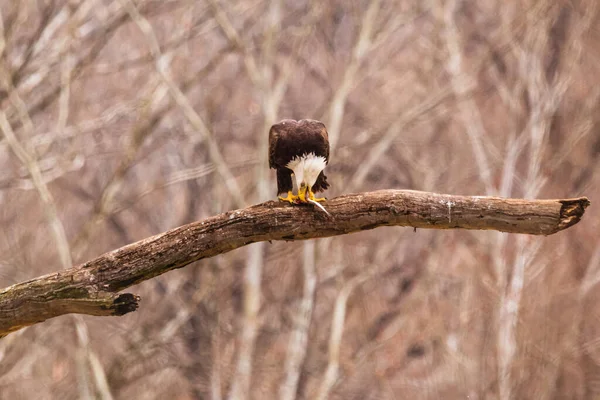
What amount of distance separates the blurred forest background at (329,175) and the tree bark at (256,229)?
12.7 ft

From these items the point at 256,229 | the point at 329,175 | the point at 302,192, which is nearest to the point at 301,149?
the point at 302,192

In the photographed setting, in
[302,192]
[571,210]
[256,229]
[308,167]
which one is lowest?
[571,210]

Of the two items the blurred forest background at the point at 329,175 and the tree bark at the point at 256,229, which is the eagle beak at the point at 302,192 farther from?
the blurred forest background at the point at 329,175

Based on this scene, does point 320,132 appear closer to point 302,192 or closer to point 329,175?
point 302,192

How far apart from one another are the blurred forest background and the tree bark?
3860mm

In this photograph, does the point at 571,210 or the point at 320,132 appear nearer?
the point at 571,210

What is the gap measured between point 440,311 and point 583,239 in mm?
1763

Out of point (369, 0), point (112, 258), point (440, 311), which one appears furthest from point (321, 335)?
point (112, 258)

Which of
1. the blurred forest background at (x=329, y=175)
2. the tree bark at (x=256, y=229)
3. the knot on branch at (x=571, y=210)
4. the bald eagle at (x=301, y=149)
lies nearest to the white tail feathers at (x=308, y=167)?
the bald eagle at (x=301, y=149)

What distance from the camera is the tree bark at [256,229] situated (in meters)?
3.26

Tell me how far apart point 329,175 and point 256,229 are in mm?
5186

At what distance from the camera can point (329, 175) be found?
8.60 m

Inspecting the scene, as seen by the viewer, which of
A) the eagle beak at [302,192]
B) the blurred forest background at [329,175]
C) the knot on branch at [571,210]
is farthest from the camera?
the blurred forest background at [329,175]

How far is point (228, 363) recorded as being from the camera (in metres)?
8.19
